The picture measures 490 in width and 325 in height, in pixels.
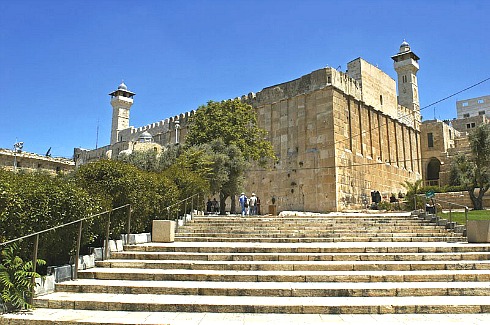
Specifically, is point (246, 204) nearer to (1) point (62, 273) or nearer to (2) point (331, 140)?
(2) point (331, 140)

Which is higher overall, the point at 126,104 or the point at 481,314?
the point at 126,104

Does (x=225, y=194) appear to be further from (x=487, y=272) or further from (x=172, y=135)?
(x=172, y=135)

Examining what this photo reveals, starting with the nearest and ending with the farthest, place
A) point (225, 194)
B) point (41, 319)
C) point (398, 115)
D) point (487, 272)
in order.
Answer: point (41, 319), point (487, 272), point (225, 194), point (398, 115)

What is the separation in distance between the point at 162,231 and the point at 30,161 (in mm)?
47167

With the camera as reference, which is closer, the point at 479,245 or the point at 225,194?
the point at 479,245

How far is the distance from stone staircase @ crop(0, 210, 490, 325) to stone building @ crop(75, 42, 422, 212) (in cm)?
1450

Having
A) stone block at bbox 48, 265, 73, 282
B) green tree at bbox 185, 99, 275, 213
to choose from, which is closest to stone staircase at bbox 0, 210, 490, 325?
stone block at bbox 48, 265, 73, 282

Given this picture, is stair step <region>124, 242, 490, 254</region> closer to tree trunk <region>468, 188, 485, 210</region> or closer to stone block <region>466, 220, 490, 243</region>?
stone block <region>466, 220, 490, 243</region>

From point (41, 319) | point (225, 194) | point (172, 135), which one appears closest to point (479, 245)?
point (41, 319)

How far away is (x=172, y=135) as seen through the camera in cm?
3931

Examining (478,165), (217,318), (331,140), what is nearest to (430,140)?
(478,165)

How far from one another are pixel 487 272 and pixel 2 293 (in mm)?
7909

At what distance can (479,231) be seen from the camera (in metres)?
9.88

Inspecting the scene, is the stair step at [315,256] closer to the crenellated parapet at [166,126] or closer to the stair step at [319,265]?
the stair step at [319,265]
